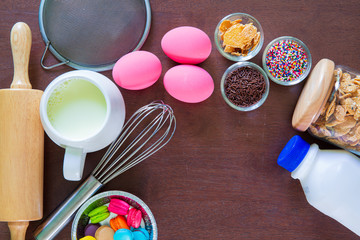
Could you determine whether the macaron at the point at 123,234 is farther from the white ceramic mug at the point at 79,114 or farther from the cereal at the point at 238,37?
the cereal at the point at 238,37

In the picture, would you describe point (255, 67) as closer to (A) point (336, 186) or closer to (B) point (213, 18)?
(B) point (213, 18)

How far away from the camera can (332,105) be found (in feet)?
1.71

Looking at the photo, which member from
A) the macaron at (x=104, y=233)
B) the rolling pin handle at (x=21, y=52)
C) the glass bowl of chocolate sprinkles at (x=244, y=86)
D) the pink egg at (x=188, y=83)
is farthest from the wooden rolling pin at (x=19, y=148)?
the glass bowl of chocolate sprinkles at (x=244, y=86)

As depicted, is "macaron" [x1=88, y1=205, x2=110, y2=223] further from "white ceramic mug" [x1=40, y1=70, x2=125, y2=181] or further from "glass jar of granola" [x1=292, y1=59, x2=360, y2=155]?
"glass jar of granola" [x1=292, y1=59, x2=360, y2=155]

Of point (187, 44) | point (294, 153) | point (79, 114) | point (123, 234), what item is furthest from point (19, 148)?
point (294, 153)

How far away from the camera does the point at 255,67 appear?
0.58 metres

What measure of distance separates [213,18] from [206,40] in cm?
9

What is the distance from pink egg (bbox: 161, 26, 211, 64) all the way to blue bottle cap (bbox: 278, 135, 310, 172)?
0.71ft

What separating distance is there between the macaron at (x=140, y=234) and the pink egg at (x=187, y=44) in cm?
31

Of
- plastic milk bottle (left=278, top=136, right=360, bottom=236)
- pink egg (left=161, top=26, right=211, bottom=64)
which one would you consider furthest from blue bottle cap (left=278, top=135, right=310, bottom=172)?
pink egg (left=161, top=26, right=211, bottom=64)

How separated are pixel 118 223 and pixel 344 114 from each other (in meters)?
0.43

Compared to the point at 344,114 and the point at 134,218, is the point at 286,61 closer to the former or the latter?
the point at 344,114

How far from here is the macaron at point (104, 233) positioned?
22.1 inches

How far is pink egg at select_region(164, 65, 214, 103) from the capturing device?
1.71ft
